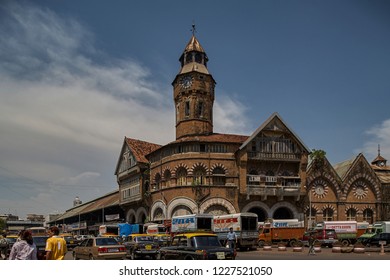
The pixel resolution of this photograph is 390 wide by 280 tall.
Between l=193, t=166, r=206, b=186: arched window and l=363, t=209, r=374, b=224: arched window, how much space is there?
20.1 meters

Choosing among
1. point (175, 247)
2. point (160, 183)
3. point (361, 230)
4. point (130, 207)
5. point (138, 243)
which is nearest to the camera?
point (175, 247)

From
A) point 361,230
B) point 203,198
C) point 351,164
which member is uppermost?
point 351,164

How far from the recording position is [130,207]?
2391 inches

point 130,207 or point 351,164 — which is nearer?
point 351,164

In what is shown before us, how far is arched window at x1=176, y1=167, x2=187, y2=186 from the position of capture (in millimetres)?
48691

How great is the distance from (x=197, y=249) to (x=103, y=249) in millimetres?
5760

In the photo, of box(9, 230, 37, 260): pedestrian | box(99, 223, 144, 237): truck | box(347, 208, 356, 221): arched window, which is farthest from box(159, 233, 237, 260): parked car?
box(347, 208, 356, 221): arched window

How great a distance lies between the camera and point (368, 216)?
5359cm

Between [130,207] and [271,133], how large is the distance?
22.6 m

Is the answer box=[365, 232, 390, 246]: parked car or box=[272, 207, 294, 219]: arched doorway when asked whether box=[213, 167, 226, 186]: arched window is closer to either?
box=[272, 207, 294, 219]: arched doorway

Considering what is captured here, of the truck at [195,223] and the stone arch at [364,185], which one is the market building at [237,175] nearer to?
the stone arch at [364,185]

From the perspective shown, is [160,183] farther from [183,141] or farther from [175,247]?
[175,247]

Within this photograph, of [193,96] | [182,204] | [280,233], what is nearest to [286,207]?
[280,233]

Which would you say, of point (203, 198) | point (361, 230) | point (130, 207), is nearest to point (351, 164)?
point (361, 230)
